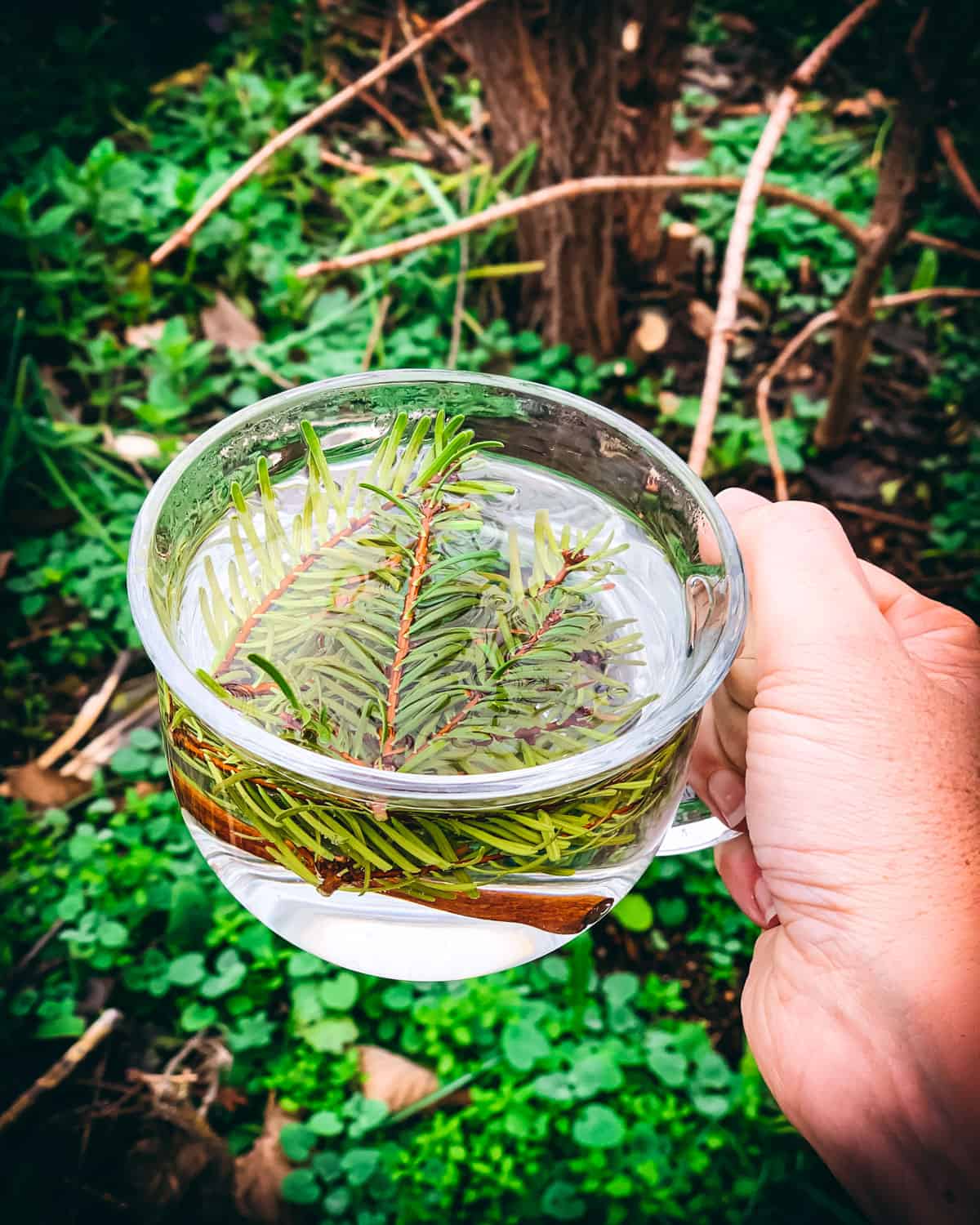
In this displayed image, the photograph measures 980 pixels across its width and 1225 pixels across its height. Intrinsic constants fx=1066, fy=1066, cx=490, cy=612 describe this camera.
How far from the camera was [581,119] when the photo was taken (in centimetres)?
230

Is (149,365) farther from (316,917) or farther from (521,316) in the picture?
(316,917)

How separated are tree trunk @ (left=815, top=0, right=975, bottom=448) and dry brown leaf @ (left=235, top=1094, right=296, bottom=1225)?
5.97 ft

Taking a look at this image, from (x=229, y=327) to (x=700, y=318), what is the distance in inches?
45.8

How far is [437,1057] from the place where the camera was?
174cm

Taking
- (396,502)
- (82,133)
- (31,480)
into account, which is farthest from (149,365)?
(396,502)

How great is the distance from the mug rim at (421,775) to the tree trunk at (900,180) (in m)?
1.31

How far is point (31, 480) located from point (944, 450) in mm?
2089

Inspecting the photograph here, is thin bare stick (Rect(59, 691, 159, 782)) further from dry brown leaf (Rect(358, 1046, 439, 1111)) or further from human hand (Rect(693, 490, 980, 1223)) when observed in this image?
human hand (Rect(693, 490, 980, 1223))

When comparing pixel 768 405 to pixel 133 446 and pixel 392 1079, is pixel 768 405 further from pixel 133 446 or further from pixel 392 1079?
pixel 392 1079

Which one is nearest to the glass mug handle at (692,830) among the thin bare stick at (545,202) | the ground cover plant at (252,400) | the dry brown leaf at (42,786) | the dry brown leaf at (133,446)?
the ground cover plant at (252,400)

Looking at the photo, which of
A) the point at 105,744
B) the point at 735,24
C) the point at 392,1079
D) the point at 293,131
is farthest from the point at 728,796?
the point at 735,24

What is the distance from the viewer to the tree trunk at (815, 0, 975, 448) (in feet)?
6.05

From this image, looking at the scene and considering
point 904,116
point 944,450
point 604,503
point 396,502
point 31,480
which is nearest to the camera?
point 396,502

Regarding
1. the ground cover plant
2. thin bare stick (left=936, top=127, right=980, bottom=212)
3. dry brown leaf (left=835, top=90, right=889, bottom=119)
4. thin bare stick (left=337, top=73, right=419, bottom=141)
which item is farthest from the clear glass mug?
dry brown leaf (left=835, top=90, right=889, bottom=119)
